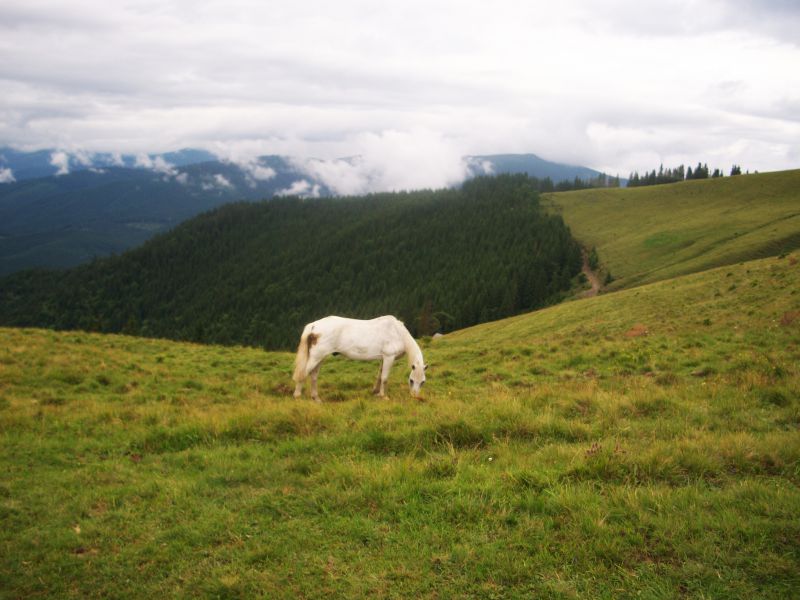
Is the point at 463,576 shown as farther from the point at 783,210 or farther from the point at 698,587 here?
the point at 783,210

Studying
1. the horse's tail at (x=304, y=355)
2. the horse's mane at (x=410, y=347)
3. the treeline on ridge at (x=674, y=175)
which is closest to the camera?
the horse's tail at (x=304, y=355)

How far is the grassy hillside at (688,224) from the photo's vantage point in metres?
64.8

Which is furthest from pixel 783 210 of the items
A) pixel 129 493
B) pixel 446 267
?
pixel 129 493

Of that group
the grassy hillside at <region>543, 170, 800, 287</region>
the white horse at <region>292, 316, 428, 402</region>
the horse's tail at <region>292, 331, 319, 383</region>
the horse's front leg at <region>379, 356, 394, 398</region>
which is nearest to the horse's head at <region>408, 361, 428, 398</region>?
the white horse at <region>292, 316, 428, 402</region>

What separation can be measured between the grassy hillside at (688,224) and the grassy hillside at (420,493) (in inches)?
2439

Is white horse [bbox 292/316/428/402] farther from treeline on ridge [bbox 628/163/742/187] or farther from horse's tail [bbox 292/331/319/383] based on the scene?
treeline on ridge [bbox 628/163/742/187]

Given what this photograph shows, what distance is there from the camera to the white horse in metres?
13.9

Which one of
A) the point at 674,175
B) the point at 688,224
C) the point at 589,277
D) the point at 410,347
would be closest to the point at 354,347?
the point at 410,347

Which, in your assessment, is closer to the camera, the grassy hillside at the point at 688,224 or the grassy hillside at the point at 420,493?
the grassy hillside at the point at 420,493

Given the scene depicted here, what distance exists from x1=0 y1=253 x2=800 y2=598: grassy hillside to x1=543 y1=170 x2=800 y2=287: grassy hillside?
203 feet

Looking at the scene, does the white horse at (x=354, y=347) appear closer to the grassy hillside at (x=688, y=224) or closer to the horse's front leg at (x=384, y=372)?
the horse's front leg at (x=384, y=372)

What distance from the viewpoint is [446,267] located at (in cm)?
16025

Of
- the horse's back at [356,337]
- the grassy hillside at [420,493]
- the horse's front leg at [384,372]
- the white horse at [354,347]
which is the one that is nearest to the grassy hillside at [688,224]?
the white horse at [354,347]

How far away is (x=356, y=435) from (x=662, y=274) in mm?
67408
